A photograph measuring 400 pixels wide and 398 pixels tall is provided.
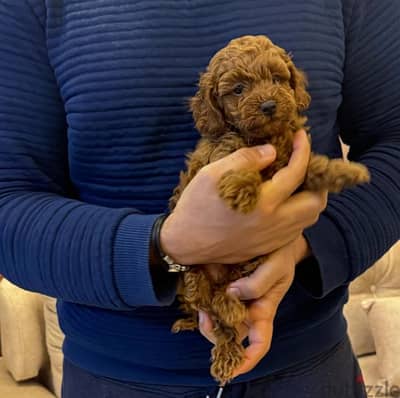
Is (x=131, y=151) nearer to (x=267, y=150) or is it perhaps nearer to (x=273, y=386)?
(x=267, y=150)

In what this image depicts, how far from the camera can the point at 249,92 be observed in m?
0.69

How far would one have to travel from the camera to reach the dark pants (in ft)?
2.61

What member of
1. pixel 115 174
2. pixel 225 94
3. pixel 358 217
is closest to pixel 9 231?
pixel 115 174

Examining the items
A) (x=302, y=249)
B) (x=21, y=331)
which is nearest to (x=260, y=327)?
→ (x=302, y=249)

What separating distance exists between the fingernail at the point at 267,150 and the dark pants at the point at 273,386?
30cm

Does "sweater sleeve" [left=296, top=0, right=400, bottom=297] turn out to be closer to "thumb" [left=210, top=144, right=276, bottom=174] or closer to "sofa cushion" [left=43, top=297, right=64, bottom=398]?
"thumb" [left=210, top=144, right=276, bottom=174]

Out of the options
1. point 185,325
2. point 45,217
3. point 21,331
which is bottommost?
point 21,331

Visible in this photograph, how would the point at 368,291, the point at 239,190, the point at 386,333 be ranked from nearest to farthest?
the point at 239,190
the point at 386,333
the point at 368,291

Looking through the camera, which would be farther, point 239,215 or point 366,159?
point 366,159

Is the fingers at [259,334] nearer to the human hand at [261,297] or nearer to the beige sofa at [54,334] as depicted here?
the human hand at [261,297]

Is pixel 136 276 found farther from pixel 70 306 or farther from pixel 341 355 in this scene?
pixel 341 355

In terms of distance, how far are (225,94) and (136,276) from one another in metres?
0.22

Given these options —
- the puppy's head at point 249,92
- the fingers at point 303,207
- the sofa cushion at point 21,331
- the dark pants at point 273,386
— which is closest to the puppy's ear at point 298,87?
the puppy's head at point 249,92

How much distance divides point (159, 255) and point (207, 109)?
0.17 metres
